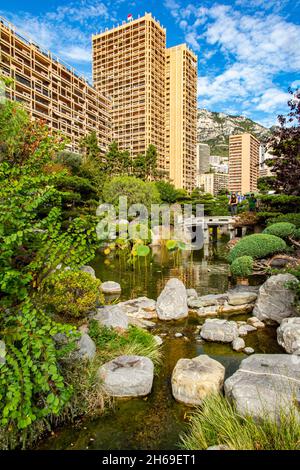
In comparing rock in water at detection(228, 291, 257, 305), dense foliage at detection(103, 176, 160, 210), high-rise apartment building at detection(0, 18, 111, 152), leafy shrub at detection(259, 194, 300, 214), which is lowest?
rock in water at detection(228, 291, 257, 305)

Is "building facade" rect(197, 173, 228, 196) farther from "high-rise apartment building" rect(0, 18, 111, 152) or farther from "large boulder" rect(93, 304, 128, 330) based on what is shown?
"large boulder" rect(93, 304, 128, 330)

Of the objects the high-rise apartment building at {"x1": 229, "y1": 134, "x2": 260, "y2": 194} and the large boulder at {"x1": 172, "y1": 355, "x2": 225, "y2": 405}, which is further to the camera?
A: the high-rise apartment building at {"x1": 229, "y1": 134, "x2": 260, "y2": 194}

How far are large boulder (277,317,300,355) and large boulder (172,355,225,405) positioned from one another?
1.52m

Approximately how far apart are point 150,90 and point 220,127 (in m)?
95.8

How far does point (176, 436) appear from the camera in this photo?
317cm

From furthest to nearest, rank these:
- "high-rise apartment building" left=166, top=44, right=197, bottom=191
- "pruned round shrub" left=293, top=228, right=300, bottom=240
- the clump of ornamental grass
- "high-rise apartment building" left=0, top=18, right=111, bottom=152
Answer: "high-rise apartment building" left=166, top=44, right=197, bottom=191
"high-rise apartment building" left=0, top=18, right=111, bottom=152
"pruned round shrub" left=293, top=228, right=300, bottom=240
the clump of ornamental grass

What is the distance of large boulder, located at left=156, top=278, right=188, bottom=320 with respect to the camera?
21.8 feet

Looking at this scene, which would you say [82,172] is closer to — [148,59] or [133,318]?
[133,318]

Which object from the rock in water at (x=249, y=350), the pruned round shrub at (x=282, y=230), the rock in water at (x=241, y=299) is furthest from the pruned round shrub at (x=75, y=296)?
the pruned round shrub at (x=282, y=230)

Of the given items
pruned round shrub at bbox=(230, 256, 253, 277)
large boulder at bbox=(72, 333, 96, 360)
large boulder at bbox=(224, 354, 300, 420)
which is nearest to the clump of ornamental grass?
large boulder at bbox=(224, 354, 300, 420)

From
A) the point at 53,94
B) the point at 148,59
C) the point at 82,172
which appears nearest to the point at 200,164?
the point at 148,59

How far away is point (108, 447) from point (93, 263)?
11.5m

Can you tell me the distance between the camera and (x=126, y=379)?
150 inches

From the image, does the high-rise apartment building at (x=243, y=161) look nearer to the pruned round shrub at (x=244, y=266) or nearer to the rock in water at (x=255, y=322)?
the pruned round shrub at (x=244, y=266)
